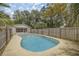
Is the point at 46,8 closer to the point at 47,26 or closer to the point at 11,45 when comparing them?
the point at 47,26

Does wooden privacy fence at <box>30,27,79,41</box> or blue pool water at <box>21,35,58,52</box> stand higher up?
wooden privacy fence at <box>30,27,79,41</box>

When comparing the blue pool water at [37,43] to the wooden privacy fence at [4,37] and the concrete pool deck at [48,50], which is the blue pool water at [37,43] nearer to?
the concrete pool deck at [48,50]

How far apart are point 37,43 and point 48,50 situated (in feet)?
0.71

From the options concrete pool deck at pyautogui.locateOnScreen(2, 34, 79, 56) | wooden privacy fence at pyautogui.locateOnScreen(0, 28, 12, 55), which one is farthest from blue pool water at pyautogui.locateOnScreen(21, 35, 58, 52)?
wooden privacy fence at pyautogui.locateOnScreen(0, 28, 12, 55)

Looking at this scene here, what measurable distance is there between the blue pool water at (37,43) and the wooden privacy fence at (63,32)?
10 centimetres

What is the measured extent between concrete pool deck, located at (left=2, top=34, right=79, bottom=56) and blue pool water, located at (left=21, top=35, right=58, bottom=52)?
0.06 metres

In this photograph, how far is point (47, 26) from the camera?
11.9 feet

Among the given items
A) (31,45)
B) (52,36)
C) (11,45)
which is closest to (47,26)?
(52,36)

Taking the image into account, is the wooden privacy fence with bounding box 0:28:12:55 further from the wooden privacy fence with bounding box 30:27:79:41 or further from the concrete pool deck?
the wooden privacy fence with bounding box 30:27:79:41

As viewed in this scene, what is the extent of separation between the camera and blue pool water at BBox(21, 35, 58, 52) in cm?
354

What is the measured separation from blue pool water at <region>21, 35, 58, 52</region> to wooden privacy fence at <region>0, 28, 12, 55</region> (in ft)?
0.81

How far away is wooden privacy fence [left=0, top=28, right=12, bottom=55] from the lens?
3.53 metres

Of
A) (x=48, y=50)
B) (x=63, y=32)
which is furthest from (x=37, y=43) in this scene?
(x=63, y=32)

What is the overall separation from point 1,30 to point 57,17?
3.11 feet
